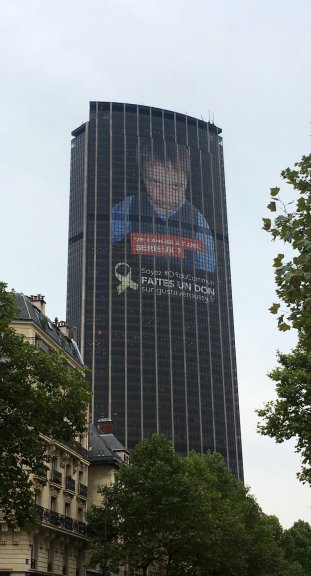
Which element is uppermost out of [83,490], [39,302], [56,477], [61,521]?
[39,302]

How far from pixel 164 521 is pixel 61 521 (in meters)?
7.91

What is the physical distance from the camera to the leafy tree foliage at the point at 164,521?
5016cm

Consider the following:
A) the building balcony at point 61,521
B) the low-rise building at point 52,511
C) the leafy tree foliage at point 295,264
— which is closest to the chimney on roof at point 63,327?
the low-rise building at point 52,511

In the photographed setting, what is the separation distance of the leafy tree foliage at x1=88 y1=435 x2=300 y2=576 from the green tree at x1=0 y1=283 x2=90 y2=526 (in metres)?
23.5

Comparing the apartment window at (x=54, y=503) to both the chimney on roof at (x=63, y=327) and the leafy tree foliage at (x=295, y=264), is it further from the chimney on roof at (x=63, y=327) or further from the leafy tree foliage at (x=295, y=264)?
the leafy tree foliage at (x=295, y=264)

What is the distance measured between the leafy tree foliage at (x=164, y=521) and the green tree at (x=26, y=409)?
77.0 ft

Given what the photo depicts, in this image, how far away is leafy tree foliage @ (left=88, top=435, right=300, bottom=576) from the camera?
5016 centimetres

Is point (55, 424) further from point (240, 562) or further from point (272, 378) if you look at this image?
point (240, 562)

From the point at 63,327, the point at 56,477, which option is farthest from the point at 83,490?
the point at 63,327

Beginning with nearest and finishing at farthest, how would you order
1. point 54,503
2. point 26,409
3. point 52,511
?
point 26,409 → point 52,511 → point 54,503

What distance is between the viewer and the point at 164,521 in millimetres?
49906

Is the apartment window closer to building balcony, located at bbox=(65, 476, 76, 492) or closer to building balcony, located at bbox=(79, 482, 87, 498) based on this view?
building balcony, located at bbox=(65, 476, 76, 492)

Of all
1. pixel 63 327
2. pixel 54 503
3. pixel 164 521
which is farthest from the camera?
pixel 63 327

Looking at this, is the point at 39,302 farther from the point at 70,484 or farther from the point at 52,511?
the point at 52,511
